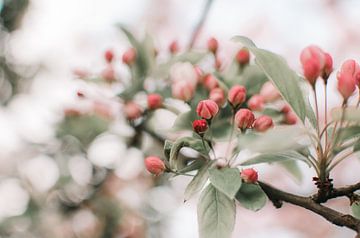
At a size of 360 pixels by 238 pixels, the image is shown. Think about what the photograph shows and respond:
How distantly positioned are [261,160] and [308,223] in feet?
9.39

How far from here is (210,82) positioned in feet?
3.17

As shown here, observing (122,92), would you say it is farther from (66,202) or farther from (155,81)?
(66,202)

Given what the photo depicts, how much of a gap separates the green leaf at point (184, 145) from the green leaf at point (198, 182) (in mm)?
24

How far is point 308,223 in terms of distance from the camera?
3461 millimetres

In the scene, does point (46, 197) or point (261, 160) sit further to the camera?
point (46, 197)

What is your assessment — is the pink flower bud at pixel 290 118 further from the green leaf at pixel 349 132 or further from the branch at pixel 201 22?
the branch at pixel 201 22

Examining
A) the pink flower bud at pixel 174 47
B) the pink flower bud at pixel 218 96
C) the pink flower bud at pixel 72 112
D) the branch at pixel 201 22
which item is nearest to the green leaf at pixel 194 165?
the pink flower bud at pixel 218 96

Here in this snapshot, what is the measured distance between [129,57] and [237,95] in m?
0.45

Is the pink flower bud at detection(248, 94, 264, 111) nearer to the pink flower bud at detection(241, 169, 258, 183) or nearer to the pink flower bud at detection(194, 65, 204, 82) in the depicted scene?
the pink flower bud at detection(194, 65, 204, 82)

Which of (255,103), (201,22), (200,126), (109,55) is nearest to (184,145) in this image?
(200,126)

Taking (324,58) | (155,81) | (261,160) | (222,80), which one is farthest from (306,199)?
(155,81)

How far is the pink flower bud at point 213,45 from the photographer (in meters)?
1.08

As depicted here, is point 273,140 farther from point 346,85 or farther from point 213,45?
point 213,45

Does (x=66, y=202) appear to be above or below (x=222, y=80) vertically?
below
